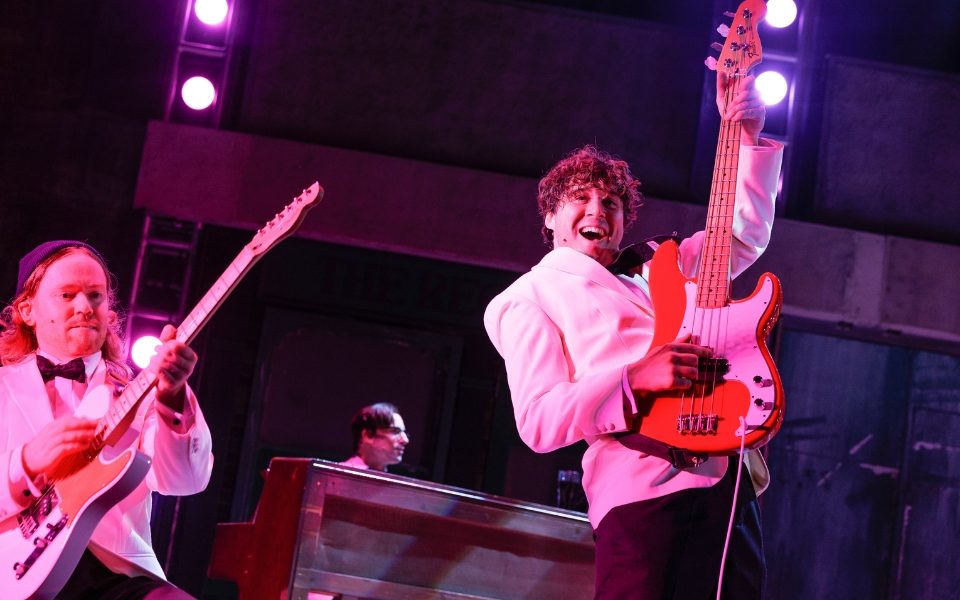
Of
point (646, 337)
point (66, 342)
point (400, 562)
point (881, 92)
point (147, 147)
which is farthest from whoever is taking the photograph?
point (881, 92)

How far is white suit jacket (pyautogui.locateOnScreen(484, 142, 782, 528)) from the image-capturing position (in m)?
2.55

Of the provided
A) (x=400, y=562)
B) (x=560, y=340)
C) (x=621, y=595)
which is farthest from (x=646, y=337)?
(x=400, y=562)

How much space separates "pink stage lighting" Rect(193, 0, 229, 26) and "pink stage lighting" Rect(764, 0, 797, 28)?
3.38 metres

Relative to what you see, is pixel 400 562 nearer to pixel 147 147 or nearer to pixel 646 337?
pixel 646 337

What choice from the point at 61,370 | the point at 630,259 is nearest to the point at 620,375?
the point at 630,259

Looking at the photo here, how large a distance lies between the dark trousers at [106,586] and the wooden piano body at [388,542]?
0.22 meters

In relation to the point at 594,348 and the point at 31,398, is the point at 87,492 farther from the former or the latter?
the point at 594,348

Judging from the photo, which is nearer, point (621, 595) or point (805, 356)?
point (621, 595)

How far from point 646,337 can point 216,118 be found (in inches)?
192

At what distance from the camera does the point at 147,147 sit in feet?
22.8

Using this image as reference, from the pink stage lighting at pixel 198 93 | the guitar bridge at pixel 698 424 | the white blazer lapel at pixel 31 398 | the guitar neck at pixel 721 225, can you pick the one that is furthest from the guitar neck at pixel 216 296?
the pink stage lighting at pixel 198 93

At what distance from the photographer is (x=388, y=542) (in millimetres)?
3119

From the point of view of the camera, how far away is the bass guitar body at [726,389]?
241 cm

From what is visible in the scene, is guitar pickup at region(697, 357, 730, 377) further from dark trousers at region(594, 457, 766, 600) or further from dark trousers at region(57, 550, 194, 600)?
dark trousers at region(57, 550, 194, 600)
